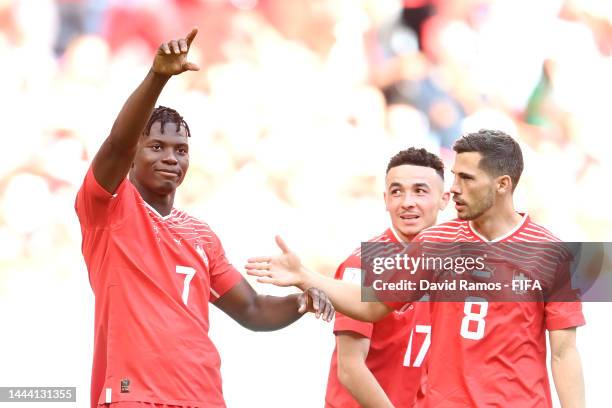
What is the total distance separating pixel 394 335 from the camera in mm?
4547

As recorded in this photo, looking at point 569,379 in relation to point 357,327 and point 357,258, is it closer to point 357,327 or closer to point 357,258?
point 357,327

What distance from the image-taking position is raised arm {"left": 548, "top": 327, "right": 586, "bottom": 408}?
373cm

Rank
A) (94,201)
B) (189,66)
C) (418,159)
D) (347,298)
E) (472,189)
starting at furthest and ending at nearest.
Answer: (418,159) < (347,298) < (472,189) < (94,201) < (189,66)

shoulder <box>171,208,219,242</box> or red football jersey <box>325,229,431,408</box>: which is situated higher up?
shoulder <box>171,208,219,242</box>

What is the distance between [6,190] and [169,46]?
3.90 meters

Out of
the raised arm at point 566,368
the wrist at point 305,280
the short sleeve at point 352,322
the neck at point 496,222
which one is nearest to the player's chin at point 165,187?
the wrist at point 305,280

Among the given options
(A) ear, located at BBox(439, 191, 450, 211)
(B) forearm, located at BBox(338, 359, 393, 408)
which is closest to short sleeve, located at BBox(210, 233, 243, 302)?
(B) forearm, located at BBox(338, 359, 393, 408)

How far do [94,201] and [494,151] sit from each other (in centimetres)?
165

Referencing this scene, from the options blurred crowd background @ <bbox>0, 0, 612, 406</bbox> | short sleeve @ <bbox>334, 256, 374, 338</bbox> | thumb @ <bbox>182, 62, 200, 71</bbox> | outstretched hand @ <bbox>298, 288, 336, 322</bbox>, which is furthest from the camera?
blurred crowd background @ <bbox>0, 0, 612, 406</bbox>

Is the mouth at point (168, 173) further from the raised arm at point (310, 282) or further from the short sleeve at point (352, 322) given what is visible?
the short sleeve at point (352, 322)

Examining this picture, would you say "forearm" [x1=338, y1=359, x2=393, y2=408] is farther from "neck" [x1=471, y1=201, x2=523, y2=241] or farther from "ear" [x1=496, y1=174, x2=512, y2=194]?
"ear" [x1=496, y1=174, x2=512, y2=194]

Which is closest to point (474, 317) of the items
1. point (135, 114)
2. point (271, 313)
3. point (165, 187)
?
point (271, 313)

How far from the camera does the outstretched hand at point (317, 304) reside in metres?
3.89

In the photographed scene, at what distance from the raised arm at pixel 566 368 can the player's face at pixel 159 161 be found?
1709 millimetres
